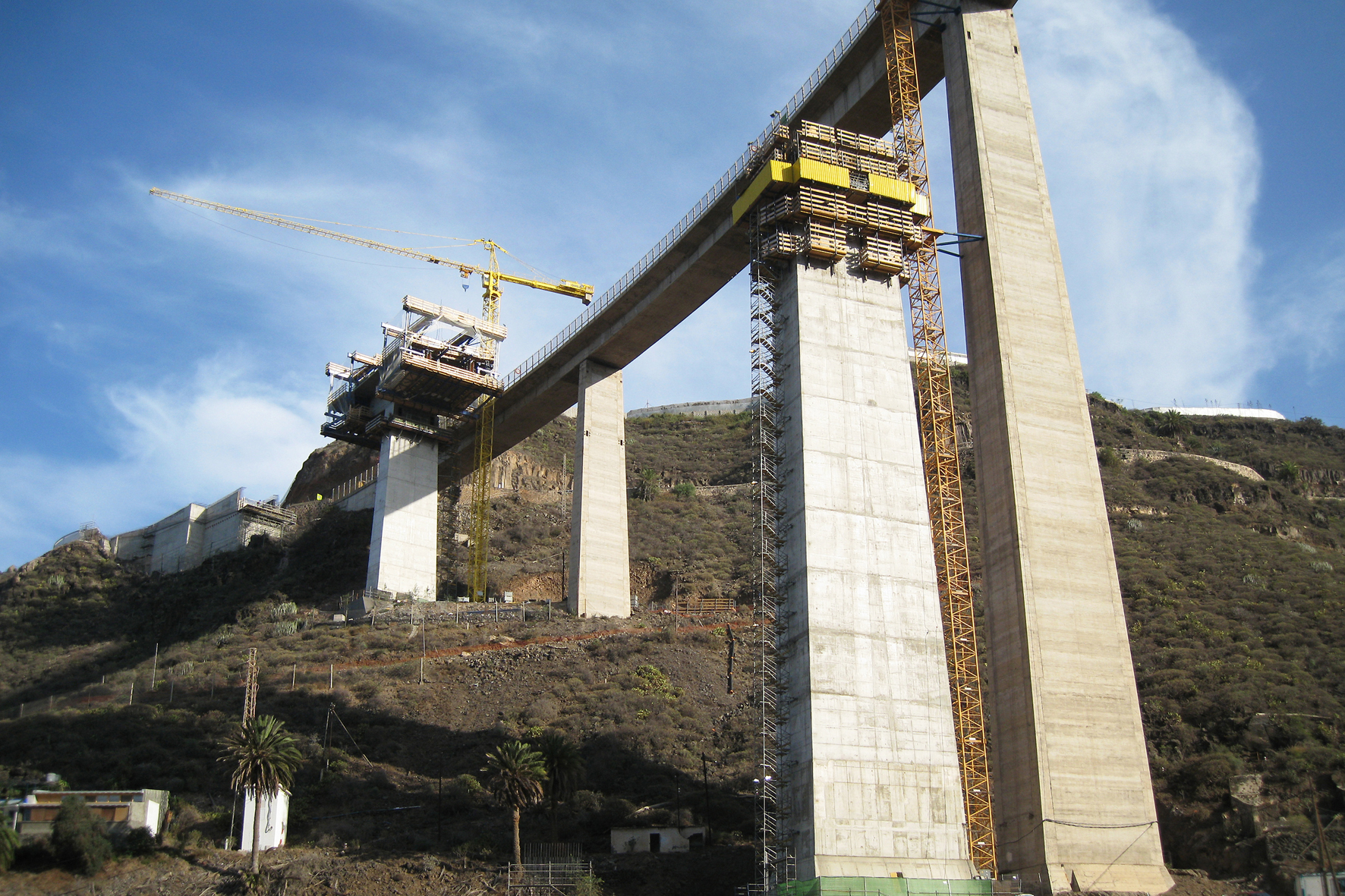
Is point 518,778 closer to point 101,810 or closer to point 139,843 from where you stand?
point 139,843

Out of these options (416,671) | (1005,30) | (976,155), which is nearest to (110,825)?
(416,671)

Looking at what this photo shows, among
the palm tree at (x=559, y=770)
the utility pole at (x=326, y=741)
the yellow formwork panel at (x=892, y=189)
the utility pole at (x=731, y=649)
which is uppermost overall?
the yellow formwork panel at (x=892, y=189)

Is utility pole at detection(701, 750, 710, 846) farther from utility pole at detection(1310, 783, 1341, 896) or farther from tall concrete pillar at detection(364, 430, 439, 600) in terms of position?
tall concrete pillar at detection(364, 430, 439, 600)

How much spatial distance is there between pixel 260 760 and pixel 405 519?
39.6 meters

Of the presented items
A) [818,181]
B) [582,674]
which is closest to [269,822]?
[582,674]

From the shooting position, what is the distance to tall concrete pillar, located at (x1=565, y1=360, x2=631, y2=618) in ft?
224

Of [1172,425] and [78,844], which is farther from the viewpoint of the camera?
[1172,425]

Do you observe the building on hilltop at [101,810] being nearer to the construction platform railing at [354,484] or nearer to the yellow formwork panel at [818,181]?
the yellow formwork panel at [818,181]

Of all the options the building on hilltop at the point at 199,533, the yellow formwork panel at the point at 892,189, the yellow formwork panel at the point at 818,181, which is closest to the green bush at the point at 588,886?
the yellow formwork panel at the point at 818,181

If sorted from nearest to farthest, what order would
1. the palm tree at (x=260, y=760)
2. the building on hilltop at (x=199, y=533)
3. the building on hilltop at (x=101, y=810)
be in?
the palm tree at (x=260, y=760) < the building on hilltop at (x=101, y=810) < the building on hilltop at (x=199, y=533)

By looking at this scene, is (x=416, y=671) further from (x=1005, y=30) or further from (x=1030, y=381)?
(x=1005, y=30)

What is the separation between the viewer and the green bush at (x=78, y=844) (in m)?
38.1

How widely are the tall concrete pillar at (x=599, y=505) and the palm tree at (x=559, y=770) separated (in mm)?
26655

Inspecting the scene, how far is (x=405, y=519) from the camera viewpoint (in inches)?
3076
